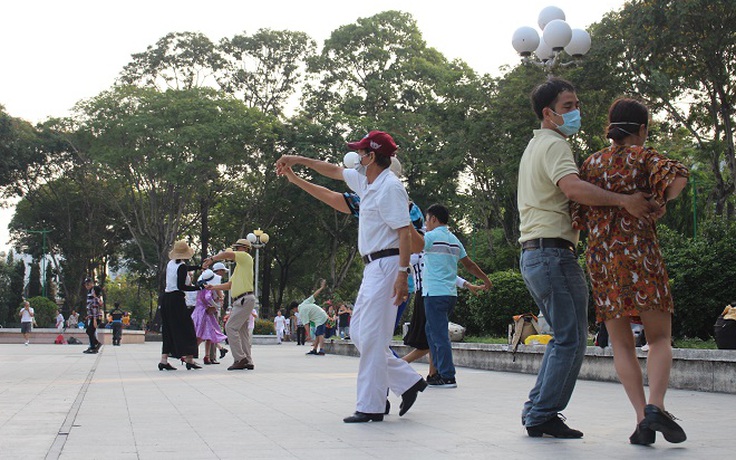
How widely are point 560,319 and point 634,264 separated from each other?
0.54 metres

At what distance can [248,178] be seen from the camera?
1807 inches

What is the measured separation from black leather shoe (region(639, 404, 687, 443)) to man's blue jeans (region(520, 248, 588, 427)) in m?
0.51

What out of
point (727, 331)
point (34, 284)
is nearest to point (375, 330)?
point (727, 331)

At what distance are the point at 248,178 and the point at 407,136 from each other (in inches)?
305

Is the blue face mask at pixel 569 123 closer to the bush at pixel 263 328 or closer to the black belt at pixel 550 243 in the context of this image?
the black belt at pixel 550 243

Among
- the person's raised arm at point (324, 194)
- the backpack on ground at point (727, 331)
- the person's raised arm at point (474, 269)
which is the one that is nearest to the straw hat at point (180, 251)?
the person's raised arm at point (474, 269)

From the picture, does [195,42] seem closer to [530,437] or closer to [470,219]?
[470,219]

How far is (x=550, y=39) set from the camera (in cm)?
1633

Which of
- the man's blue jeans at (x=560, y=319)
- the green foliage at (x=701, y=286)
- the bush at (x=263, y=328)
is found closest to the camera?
the man's blue jeans at (x=560, y=319)

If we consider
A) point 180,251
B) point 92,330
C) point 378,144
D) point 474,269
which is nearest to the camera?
point 378,144

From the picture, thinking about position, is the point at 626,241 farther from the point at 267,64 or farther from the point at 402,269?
the point at 267,64

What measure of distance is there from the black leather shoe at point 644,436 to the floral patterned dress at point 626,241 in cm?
62

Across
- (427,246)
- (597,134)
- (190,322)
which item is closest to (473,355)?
(190,322)

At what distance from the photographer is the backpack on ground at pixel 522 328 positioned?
13.4 metres
